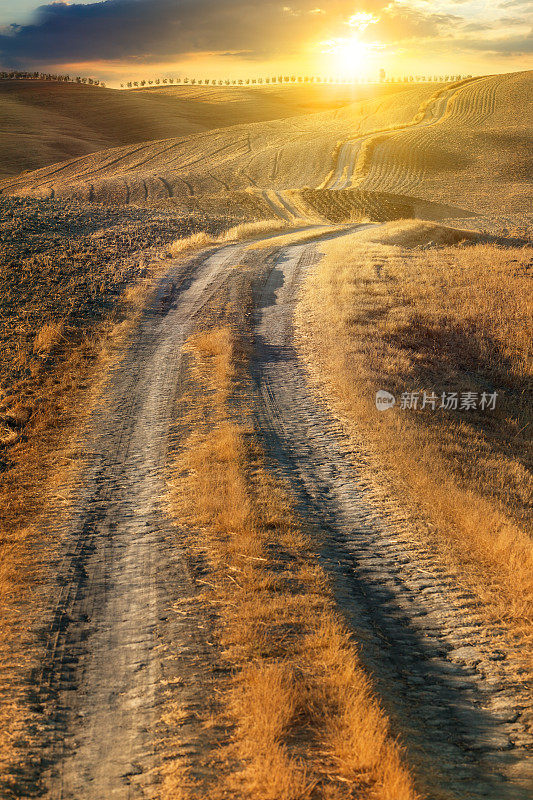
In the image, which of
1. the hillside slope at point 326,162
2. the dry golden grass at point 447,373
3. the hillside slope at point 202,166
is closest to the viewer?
the dry golden grass at point 447,373

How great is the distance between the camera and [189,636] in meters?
5.58

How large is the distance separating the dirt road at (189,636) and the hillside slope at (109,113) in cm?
6774

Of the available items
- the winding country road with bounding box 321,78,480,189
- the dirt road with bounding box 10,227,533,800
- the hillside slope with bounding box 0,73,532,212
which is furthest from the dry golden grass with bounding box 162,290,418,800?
the winding country road with bounding box 321,78,480,189

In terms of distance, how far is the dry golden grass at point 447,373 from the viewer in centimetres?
704

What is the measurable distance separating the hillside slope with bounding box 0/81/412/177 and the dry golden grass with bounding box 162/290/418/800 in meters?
68.4

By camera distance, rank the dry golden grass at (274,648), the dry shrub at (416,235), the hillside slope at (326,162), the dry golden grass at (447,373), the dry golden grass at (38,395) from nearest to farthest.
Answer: the dry golden grass at (274,648) < the dry golden grass at (38,395) < the dry golden grass at (447,373) < the dry shrub at (416,235) < the hillside slope at (326,162)

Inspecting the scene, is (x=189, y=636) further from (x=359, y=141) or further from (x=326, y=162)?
(x=359, y=141)

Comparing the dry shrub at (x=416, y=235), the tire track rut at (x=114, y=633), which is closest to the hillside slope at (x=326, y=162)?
the dry shrub at (x=416, y=235)

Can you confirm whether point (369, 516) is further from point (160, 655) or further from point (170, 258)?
point (170, 258)

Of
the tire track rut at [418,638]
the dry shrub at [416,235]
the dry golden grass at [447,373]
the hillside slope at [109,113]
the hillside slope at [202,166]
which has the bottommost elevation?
the tire track rut at [418,638]

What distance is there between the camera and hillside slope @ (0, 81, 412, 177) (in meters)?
79.7

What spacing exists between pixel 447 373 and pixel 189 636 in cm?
1031

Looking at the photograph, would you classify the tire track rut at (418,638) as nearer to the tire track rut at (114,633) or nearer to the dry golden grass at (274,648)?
the dry golden grass at (274,648)

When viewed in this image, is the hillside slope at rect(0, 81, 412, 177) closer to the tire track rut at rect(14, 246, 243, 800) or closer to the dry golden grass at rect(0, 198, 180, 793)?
the dry golden grass at rect(0, 198, 180, 793)
